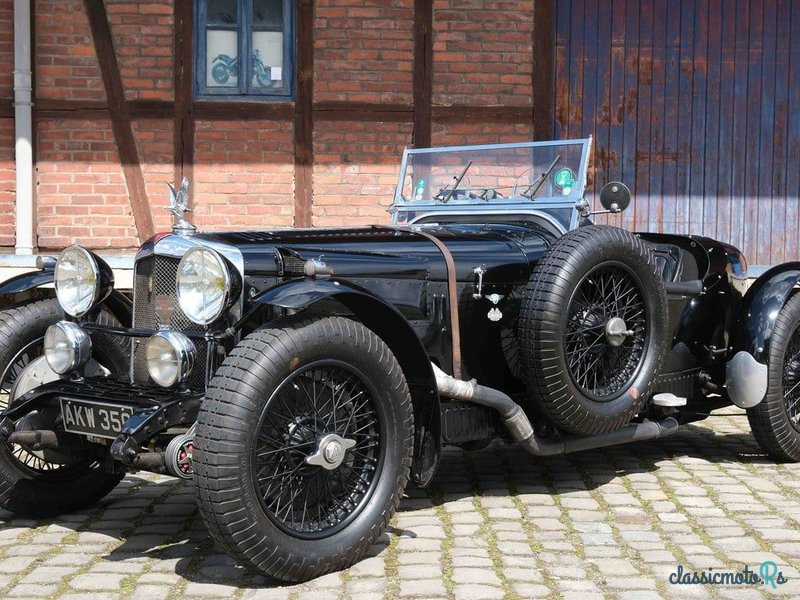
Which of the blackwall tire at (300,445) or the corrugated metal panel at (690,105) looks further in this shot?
the corrugated metal panel at (690,105)

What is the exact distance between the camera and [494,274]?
4547 millimetres

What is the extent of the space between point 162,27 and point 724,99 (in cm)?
443

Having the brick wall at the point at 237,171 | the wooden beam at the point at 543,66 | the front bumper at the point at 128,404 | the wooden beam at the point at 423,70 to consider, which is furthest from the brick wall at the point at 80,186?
the front bumper at the point at 128,404

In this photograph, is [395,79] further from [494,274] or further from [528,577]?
[528,577]

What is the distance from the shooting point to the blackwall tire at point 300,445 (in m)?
3.36

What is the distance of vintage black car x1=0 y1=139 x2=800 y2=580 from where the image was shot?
3.54m

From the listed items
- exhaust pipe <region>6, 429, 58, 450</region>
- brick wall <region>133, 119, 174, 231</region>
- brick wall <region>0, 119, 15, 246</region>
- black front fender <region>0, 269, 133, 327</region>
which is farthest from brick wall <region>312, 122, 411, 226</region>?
exhaust pipe <region>6, 429, 58, 450</region>

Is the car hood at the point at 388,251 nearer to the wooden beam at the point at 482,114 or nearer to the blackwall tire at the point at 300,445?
the blackwall tire at the point at 300,445

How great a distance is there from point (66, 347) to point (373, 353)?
3.70 feet

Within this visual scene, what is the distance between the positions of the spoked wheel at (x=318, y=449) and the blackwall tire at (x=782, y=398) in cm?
224

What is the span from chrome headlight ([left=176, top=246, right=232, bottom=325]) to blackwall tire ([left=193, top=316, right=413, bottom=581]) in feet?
0.84

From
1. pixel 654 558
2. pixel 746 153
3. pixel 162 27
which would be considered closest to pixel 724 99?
pixel 746 153

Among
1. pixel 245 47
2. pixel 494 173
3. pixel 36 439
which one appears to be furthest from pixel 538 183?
pixel 245 47

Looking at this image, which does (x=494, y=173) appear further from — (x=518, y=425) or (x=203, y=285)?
(x=203, y=285)
